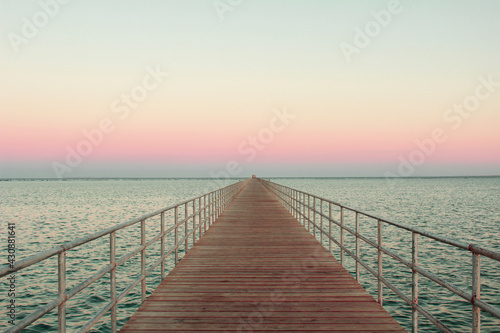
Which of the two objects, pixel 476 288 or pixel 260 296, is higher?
pixel 476 288

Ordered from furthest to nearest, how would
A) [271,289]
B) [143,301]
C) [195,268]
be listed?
1. [195,268]
2. [271,289]
3. [143,301]

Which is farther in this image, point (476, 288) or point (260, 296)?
point (260, 296)

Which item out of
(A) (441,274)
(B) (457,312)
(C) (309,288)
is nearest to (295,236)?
(B) (457,312)

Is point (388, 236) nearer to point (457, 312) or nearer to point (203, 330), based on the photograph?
point (457, 312)

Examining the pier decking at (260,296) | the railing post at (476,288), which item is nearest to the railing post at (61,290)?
the pier decking at (260,296)

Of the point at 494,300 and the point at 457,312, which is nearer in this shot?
the point at 457,312

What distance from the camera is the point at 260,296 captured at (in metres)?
5.88

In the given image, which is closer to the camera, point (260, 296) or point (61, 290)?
point (61, 290)

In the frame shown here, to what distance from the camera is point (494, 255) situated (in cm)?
300

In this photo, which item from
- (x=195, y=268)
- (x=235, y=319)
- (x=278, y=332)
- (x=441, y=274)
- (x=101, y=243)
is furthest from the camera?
(x=101, y=243)

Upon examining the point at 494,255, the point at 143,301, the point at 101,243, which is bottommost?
the point at 101,243

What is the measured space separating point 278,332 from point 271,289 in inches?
67.1

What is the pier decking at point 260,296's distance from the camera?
479cm

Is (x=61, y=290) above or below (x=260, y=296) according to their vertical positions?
above
